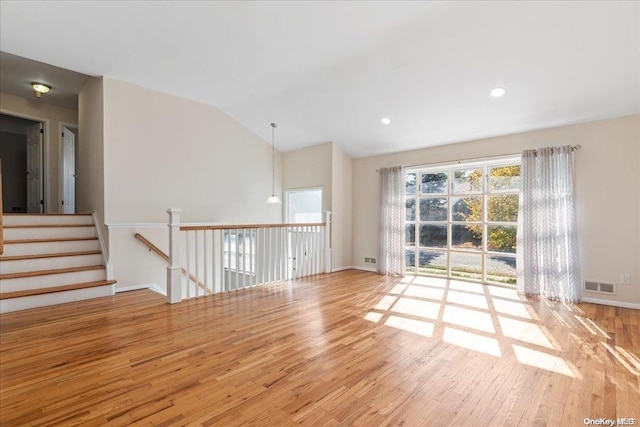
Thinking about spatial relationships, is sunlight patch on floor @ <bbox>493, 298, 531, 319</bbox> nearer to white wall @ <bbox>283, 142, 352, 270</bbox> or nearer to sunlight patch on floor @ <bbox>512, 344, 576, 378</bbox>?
sunlight patch on floor @ <bbox>512, 344, 576, 378</bbox>

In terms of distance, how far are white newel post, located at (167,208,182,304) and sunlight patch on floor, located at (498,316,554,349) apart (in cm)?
383

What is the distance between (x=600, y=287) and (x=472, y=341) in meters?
2.65

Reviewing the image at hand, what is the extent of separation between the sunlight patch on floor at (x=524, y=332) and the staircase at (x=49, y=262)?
16.6 feet

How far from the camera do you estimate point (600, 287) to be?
405cm

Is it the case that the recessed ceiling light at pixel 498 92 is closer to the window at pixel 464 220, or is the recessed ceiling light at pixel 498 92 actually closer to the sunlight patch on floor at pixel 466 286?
the window at pixel 464 220

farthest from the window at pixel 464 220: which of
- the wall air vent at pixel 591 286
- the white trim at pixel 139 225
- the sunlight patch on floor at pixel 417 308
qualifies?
the white trim at pixel 139 225

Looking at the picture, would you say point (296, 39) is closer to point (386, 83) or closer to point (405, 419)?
point (386, 83)

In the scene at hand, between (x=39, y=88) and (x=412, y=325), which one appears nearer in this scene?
(x=412, y=325)

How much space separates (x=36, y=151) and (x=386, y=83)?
23.0ft

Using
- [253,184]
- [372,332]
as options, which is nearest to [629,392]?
[372,332]

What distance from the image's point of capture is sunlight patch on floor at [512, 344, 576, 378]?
2.30m

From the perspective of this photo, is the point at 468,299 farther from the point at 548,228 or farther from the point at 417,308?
the point at 548,228

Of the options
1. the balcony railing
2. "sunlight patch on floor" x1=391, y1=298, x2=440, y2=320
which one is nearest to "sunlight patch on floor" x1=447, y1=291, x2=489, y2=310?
"sunlight patch on floor" x1=391, y1=298, x2=440, y2=320

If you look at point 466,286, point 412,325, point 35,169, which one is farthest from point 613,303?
point 35,169
